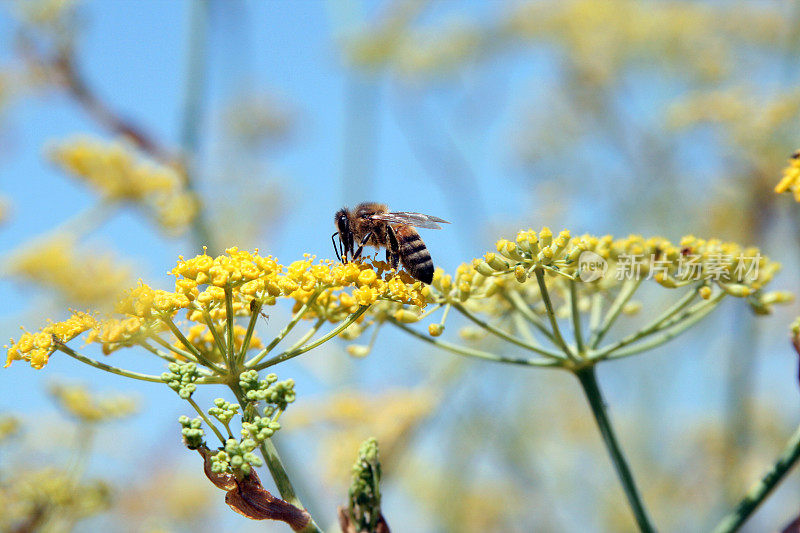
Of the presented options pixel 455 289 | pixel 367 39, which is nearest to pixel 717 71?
pixel 367 39

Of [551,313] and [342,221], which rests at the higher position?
[342,221]

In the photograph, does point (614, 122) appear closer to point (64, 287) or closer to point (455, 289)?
point (64, 287)

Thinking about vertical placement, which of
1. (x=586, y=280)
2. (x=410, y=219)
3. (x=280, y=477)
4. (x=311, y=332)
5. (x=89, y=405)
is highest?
(x=410, y=219)

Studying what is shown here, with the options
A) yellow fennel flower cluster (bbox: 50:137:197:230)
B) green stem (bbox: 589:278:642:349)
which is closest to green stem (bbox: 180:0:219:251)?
yellow fennel flower cluster (bbox: 50:137:197:230)

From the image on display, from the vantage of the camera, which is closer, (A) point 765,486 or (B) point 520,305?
(A) point 765,486

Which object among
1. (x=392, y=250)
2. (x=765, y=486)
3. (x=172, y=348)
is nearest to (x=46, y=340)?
(x=172, y=348)

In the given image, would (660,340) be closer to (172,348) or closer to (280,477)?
(280,477)
